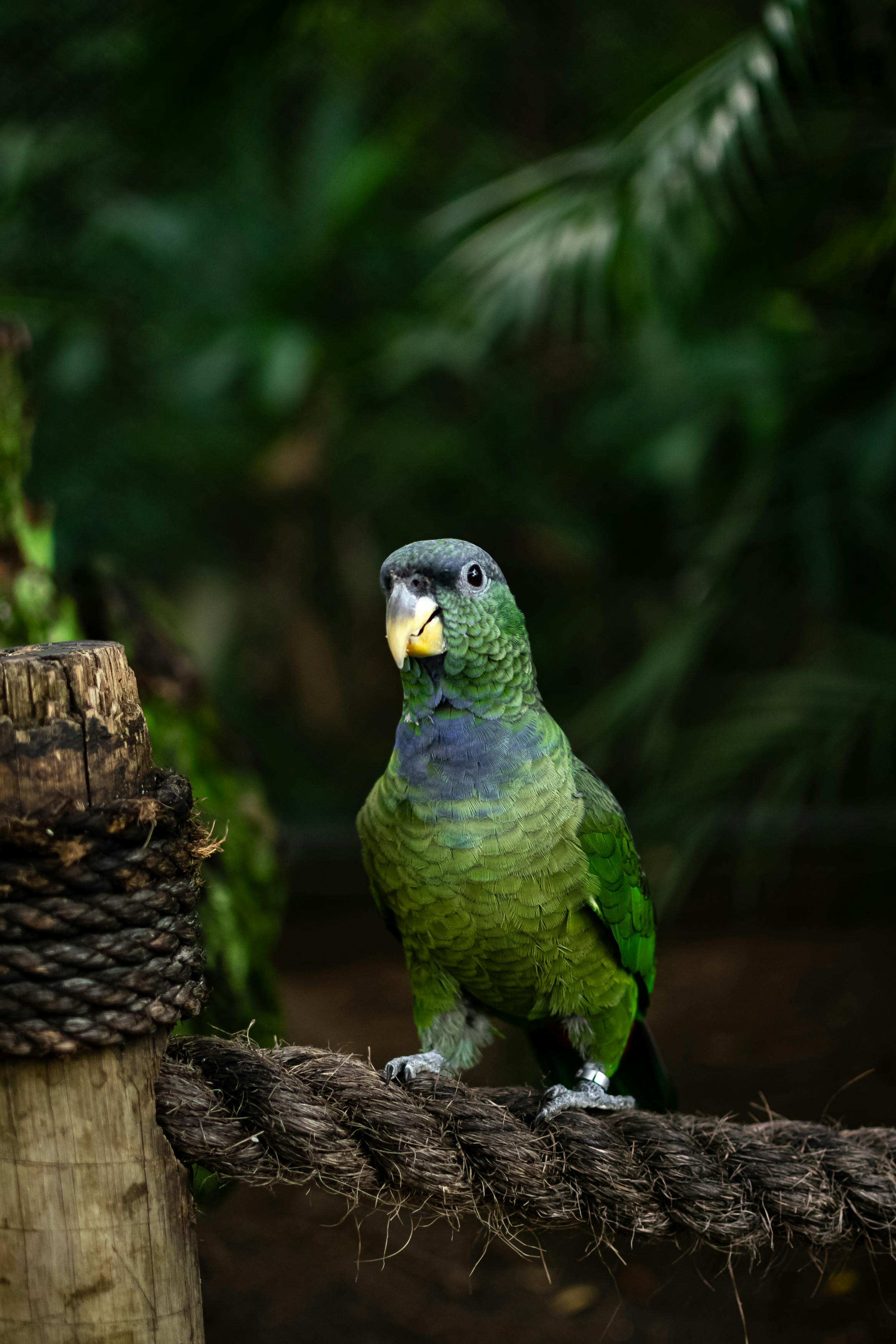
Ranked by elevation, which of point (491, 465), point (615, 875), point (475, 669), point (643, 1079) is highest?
point (491, 465)

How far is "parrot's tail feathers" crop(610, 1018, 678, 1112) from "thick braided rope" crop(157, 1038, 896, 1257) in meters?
0.33

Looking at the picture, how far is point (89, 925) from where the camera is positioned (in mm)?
883

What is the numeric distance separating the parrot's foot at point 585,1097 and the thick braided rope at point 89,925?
1.63ft

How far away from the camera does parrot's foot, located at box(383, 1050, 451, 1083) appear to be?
50.6 inches

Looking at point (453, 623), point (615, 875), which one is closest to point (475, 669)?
point (453, 623)

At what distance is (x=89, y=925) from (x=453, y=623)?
20.4 inches

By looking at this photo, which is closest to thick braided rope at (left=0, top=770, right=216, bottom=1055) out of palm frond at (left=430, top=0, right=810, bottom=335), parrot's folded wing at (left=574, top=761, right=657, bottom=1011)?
parrot's folded wing at (left=574, top=761, right=657, bottom=1011)

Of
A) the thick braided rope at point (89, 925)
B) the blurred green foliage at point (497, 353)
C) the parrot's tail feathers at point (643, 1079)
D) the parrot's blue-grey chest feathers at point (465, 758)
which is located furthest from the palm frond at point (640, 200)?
the thick braided rope at point (89, 925)

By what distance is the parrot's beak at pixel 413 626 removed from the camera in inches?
46.3

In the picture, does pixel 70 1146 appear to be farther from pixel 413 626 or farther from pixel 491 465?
pixel 491 465

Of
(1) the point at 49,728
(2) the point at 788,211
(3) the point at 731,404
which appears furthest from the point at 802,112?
(1) the point at 49,728

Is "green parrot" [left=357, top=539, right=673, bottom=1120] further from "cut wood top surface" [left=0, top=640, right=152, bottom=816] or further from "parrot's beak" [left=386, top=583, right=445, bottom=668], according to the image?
"cut wood top surface" [left=0, top=640, right=152, bottom=816]

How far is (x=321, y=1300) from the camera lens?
69.0 inches

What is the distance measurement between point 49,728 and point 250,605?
150 inches
